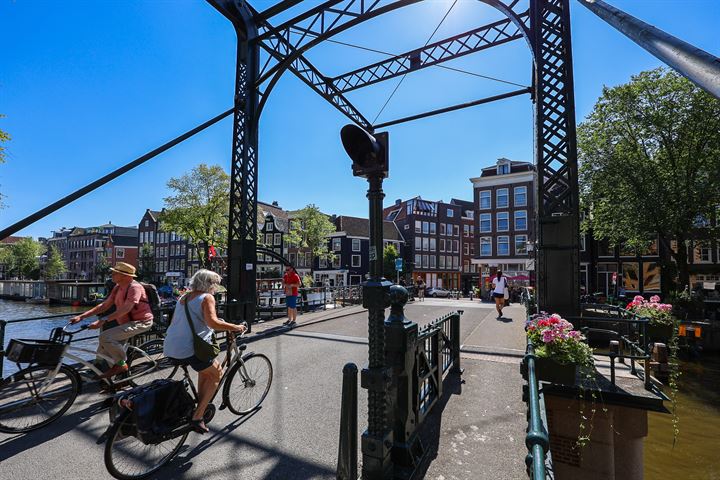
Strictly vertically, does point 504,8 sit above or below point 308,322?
above

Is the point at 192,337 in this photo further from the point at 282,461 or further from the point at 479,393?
the point at 479,393

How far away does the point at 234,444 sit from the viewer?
138 inches

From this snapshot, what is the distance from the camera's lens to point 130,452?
3.12 metres

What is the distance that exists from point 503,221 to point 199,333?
127 ft

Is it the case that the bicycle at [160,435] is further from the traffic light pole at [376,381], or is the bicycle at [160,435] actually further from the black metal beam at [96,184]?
the black metal beam at [96,184]

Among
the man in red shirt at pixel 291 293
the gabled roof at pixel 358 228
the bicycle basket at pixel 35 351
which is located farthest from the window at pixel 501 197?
the bicycle basket at pixel 35 351

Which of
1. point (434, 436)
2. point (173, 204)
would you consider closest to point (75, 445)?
point (434, 436)

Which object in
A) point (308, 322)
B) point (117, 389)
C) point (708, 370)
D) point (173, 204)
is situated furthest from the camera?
point (173, 204)

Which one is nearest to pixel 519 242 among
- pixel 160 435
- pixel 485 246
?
pixel 485 246

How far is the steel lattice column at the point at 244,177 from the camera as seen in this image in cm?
887

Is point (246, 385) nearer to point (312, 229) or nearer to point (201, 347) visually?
point (201, 347)

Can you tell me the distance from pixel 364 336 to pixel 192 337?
552 centimetres

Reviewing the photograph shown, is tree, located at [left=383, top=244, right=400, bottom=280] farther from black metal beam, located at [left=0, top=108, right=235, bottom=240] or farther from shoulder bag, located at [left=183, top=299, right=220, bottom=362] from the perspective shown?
shoulder bag, located at [left=183, top=299, right=220, bottom=362]

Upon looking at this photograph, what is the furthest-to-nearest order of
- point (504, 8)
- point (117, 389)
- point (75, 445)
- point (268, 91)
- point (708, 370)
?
point (708, 370) < point (268, 91) < point (504, 8) < point (117, 389) < point (75, 445)
